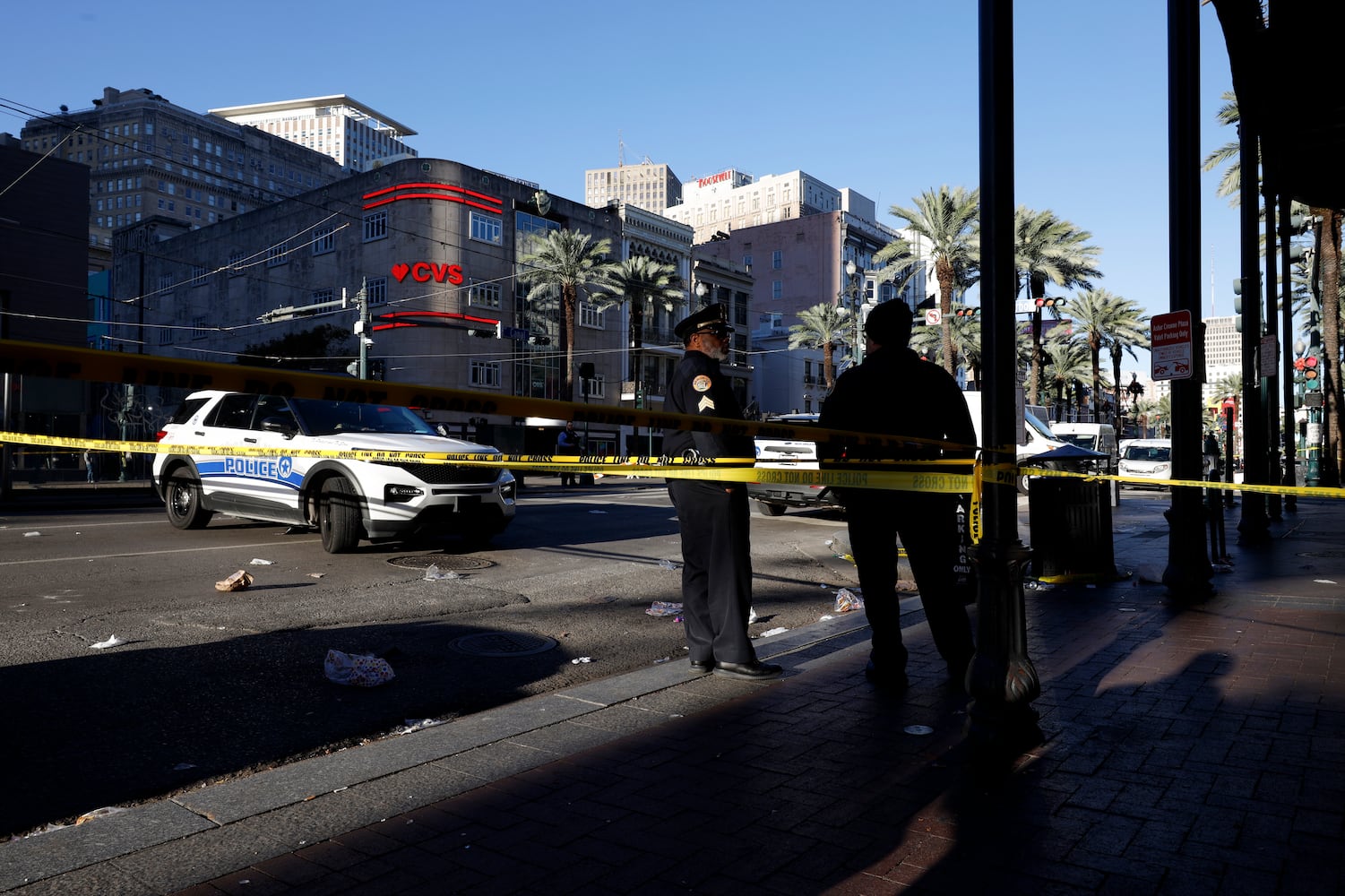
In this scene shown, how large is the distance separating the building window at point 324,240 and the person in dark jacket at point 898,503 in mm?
53747

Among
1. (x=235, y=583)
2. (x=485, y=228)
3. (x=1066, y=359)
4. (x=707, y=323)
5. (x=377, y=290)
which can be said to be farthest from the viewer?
(x=1066, y=359)

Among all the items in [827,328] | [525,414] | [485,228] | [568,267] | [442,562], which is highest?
[485,228]

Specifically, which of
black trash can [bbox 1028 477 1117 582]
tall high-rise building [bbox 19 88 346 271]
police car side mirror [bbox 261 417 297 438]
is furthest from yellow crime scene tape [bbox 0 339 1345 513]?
tall high-rise building [bbox 19 88 346 271]

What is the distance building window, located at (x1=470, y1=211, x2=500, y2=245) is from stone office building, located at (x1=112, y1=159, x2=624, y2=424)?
75 mm

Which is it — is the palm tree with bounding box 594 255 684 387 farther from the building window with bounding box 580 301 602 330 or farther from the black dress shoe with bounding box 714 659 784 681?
the black dress shoe with bounding box 714 659 784 681

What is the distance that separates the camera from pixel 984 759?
138 inches

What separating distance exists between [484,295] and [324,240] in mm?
10028

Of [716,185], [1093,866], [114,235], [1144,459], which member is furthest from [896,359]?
[716,185]

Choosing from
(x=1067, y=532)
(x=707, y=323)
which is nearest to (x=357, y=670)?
(x=707, y=323)

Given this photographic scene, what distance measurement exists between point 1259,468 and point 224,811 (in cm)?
1550

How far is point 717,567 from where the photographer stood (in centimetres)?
491

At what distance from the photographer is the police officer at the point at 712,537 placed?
191 inches

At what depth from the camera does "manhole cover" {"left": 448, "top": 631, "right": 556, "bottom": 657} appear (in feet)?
18.9

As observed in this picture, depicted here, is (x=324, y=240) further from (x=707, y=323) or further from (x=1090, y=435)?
(x=707, y=323)
